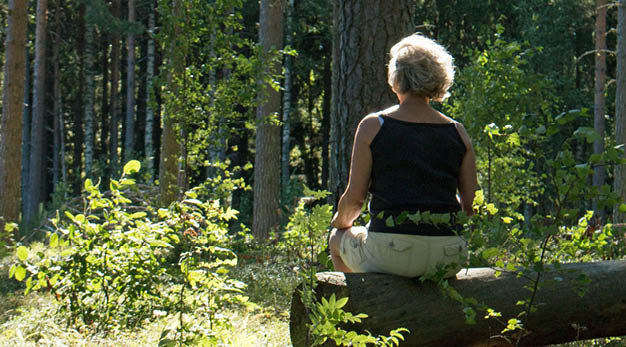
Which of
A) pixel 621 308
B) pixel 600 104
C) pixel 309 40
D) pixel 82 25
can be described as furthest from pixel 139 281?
pixel 82 25

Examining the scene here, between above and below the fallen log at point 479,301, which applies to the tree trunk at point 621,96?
above

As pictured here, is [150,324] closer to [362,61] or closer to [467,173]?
[362,61]

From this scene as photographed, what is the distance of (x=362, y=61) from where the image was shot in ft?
18.1

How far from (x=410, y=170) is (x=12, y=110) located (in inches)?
440

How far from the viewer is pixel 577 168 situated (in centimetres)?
283

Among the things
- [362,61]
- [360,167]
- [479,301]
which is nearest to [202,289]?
[360,167]

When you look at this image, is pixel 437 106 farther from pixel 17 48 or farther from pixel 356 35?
pixel 356 35

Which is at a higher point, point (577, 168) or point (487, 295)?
point (577, 168)

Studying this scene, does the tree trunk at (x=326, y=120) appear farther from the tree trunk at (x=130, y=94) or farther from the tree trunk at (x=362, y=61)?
the tree trunk at (x=362, y=61)

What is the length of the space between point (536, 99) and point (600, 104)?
11089 millimetres

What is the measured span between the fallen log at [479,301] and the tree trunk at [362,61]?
179cm

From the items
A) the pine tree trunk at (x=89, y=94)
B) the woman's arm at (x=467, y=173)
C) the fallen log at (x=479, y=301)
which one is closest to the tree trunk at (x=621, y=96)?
the fallen log at (x=479, y=301)

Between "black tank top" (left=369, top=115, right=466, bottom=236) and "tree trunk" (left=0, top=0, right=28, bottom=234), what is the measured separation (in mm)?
10773

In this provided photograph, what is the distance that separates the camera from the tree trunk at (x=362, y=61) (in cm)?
551
